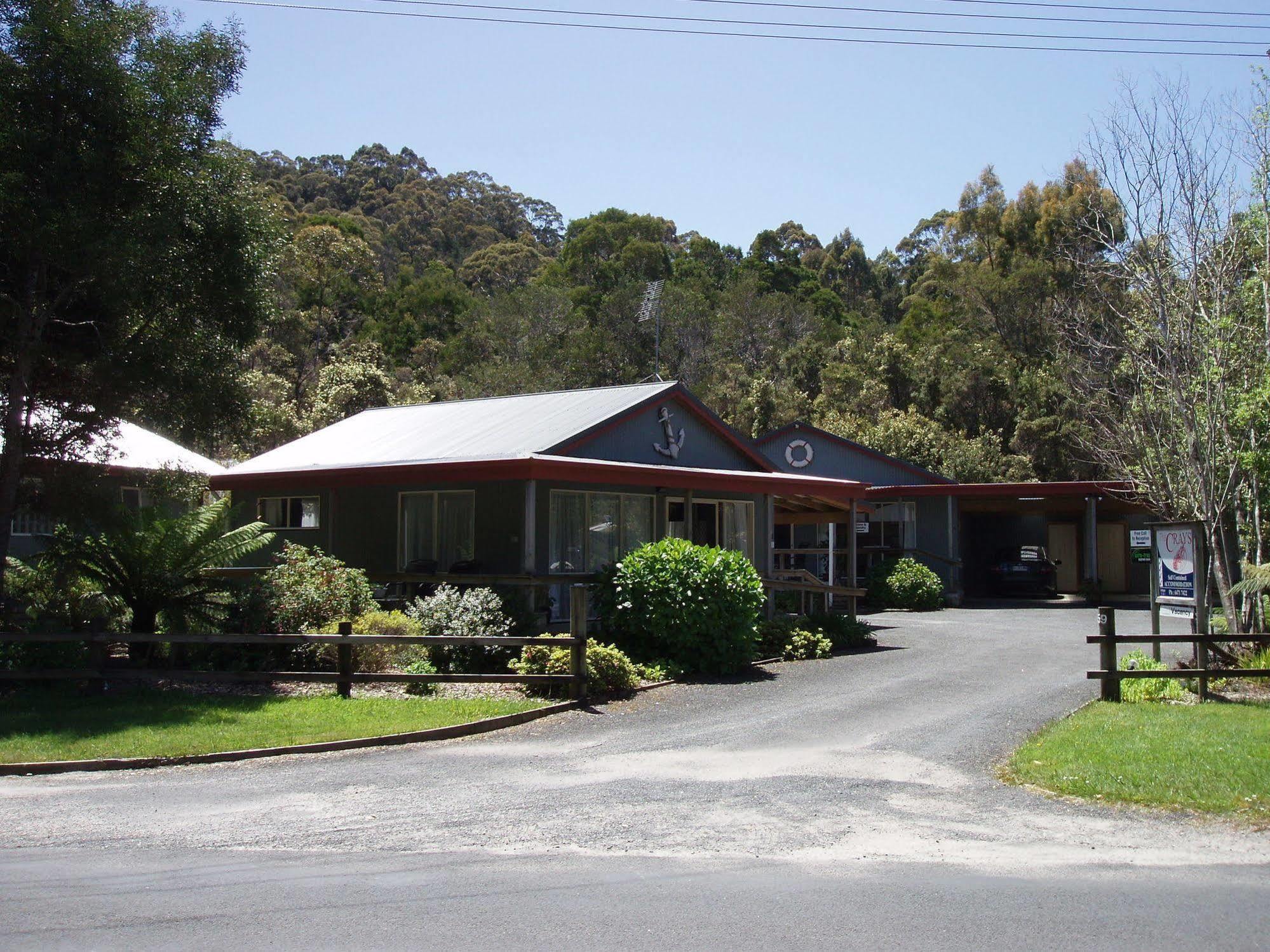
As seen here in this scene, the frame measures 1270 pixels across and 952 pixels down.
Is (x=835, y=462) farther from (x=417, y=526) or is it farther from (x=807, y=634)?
(x=417, y=526)

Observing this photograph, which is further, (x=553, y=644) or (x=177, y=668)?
(x=177, y=668)

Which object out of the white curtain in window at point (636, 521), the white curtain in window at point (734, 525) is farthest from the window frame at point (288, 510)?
the white curtain in window at point (734, 525)

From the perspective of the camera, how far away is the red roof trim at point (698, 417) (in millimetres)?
18828

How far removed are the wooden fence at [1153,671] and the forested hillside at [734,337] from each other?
52.1ft

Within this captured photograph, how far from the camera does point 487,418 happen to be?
22.4 m

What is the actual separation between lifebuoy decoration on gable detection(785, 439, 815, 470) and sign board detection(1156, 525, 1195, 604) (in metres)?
17.1

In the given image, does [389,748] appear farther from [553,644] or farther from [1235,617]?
[1235,617]

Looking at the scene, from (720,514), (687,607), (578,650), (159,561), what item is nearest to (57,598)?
(159,561)

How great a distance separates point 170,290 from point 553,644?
649 centimetres

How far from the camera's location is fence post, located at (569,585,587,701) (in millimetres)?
13227

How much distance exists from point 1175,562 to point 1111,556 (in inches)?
777

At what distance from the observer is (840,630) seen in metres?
19.8

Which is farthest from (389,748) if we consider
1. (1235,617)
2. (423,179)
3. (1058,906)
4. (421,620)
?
(423,179)

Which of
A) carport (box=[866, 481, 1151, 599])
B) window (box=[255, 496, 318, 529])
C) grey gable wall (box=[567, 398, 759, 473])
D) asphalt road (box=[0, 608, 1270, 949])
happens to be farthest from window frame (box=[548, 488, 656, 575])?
carport (box=[866, 481, 1151, 599])
